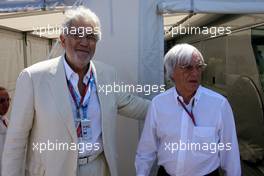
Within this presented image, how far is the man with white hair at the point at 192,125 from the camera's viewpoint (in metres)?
2.08

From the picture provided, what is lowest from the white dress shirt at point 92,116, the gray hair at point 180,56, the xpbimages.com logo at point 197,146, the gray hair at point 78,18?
the xpbimages.com logo at point 197,146

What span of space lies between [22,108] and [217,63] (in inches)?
163

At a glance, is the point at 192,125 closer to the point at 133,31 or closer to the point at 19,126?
the point at 19,126

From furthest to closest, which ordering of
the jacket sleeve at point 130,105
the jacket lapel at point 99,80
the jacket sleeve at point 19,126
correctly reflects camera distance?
the jacket sleeve at point 130,105 → the jacket lapel at point 99,80 → the jacket sleeve at point 19,126

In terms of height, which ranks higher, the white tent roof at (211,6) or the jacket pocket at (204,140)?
the white tent roof at (211,6)

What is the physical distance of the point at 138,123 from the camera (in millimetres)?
3014

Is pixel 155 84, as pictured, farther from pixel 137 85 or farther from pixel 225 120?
pixel 225 120

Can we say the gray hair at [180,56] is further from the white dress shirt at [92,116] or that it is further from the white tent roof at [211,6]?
the white tent roof at [211,6]

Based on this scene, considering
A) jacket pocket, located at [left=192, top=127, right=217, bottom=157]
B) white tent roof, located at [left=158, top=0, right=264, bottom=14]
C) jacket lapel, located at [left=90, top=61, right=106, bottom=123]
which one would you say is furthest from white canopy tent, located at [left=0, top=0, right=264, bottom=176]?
jacket pocket, located at [left=192, top=127, right=217, bottom=157]

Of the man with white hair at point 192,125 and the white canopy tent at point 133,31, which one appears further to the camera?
the white canopy tent at point 133,31

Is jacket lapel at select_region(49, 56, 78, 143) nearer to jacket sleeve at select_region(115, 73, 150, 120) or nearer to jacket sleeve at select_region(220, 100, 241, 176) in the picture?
jacket sleeve at select_region(115, 73, 150, 120)

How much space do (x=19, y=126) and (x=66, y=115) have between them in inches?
10.9

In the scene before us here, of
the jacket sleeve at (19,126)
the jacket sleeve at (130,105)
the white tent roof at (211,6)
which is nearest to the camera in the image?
the jacket sleeve at (19,126)

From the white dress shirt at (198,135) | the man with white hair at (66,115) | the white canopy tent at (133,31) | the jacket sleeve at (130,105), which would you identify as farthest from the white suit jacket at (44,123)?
the white canopy tent at (133,31)
